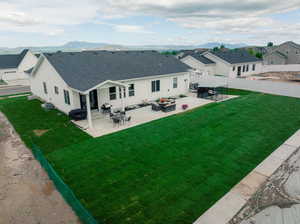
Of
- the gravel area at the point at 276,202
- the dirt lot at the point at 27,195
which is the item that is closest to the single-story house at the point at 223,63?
the gravel area at the point at 276,202

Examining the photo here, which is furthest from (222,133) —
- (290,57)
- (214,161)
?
(290,57)

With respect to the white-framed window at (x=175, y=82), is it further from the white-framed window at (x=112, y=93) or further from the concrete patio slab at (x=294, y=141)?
the concrete patio slab at (x=294, y=141)

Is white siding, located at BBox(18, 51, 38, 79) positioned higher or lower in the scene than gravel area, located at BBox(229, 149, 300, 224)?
higher

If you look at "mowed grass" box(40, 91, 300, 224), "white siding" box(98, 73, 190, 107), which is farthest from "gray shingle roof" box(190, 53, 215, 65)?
Answer: "mowed grass" box(40, 91, 300, 224)

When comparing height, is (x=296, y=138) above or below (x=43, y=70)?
below

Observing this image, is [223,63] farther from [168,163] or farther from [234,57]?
[168,163]

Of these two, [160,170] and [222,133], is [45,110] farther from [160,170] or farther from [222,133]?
[222,133]

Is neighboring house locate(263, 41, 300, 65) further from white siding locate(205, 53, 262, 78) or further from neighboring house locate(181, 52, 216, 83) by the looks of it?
neighboring house locate(181, 52, 216, 83)
